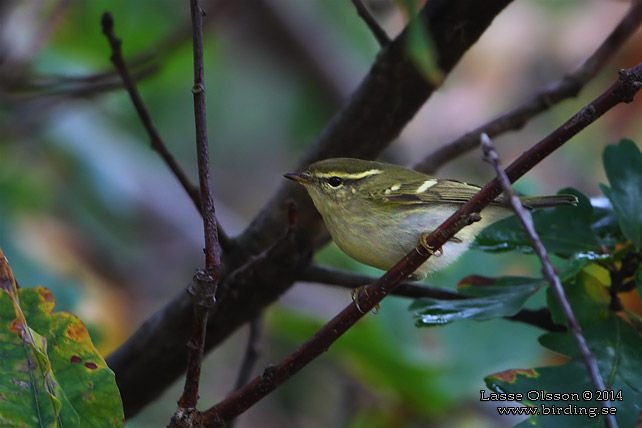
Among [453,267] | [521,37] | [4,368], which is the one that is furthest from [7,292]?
[521,37]

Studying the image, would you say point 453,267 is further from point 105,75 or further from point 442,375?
point 105,75

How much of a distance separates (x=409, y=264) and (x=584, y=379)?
21.2 inches

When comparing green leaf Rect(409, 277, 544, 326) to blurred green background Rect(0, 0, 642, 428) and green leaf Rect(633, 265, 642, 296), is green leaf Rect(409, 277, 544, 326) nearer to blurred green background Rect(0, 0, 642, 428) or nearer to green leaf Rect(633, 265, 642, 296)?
green leaf Rect(633, 265, 642, 296)

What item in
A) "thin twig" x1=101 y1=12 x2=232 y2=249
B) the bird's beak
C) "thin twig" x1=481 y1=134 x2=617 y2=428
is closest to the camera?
"thin twig" x1=481 y1=134 x2=617 y2=428

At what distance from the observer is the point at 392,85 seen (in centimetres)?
212

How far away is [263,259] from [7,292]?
81 cm

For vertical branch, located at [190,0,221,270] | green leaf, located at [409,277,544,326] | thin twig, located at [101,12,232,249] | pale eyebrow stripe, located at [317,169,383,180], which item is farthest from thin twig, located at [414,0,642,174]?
vertical branch, located at [190,0,221,270]

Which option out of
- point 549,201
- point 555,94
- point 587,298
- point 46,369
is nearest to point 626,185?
point 549,201

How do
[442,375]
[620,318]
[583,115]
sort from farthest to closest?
[442,375], [620,318], [583,115]

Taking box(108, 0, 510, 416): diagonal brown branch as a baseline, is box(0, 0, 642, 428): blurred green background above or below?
above

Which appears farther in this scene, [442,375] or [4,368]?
[442,375]

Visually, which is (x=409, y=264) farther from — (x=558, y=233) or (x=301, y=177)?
(x=301, y=177)

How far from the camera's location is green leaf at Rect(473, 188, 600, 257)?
1.98 metres

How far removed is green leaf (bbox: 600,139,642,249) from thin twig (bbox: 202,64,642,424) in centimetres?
56
